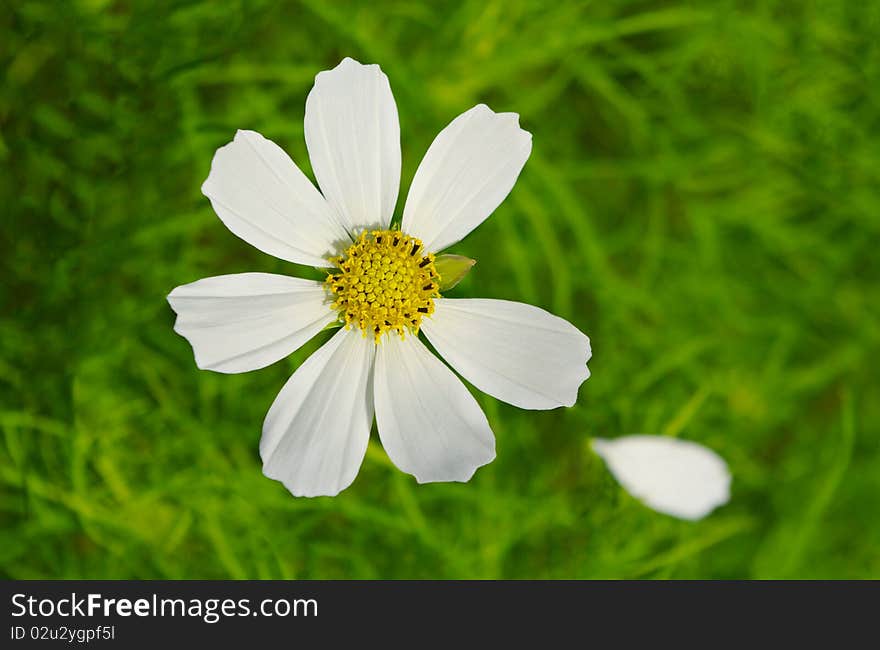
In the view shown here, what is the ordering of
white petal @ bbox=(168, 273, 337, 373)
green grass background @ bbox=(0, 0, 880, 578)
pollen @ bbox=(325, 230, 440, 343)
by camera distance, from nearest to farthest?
white petal @ bbox=(168, 273, 337, 373)
pollen @ bbox=(325, 230, 440, 343)
green grass background @ bbox=(0, 0, 880, 578)

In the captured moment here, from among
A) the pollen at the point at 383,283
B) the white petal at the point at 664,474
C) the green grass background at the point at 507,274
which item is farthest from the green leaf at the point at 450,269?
the white petal at the point at 664,474

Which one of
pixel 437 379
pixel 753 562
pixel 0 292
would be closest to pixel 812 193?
pixel 753 562

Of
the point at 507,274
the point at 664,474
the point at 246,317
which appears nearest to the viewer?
the point at 246,317

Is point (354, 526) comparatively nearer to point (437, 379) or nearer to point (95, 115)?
point (437, 379)

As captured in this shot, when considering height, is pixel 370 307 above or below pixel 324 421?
above

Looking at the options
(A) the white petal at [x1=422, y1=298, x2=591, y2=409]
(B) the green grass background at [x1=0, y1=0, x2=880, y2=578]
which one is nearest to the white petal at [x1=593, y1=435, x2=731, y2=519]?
(B) the green grass background at [x1=0, y1=0, x2=880, y2=578]

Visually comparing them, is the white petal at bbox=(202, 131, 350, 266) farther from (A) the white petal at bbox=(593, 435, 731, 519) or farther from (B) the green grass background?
(A) the white petal at bbox=(593, 435, 731, 519)

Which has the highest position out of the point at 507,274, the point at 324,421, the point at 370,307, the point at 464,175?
the point at 507,274

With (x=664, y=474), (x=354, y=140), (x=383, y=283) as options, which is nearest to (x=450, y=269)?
(x=383, y=283)

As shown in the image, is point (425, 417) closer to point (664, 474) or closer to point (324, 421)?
point (324, 421)
